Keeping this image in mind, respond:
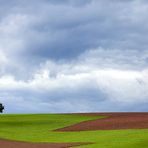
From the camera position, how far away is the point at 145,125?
5612 cm

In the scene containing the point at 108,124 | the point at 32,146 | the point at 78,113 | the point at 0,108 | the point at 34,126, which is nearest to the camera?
the point at 32,146

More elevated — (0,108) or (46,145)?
(0,108)

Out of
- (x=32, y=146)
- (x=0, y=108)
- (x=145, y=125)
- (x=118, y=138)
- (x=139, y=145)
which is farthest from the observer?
(x=0, y=108)

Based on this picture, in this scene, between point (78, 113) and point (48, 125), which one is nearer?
point (48, 125)

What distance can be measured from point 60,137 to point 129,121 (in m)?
17.0

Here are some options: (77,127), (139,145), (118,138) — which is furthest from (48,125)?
(139,145)

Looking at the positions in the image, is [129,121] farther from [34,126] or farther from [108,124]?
[34,126]

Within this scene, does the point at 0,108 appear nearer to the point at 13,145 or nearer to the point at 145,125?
the point at 145,125

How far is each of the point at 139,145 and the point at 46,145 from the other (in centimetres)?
885

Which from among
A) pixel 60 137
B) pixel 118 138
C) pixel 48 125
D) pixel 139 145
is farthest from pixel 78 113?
pixel 139 145

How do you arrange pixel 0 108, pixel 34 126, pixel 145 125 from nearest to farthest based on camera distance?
pixel 145 125 < pixel 34 126 < pixel 0 108

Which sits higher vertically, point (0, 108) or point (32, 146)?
point (0, 108)

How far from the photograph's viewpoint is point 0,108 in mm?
80625

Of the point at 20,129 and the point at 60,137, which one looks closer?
the point at 60,137
